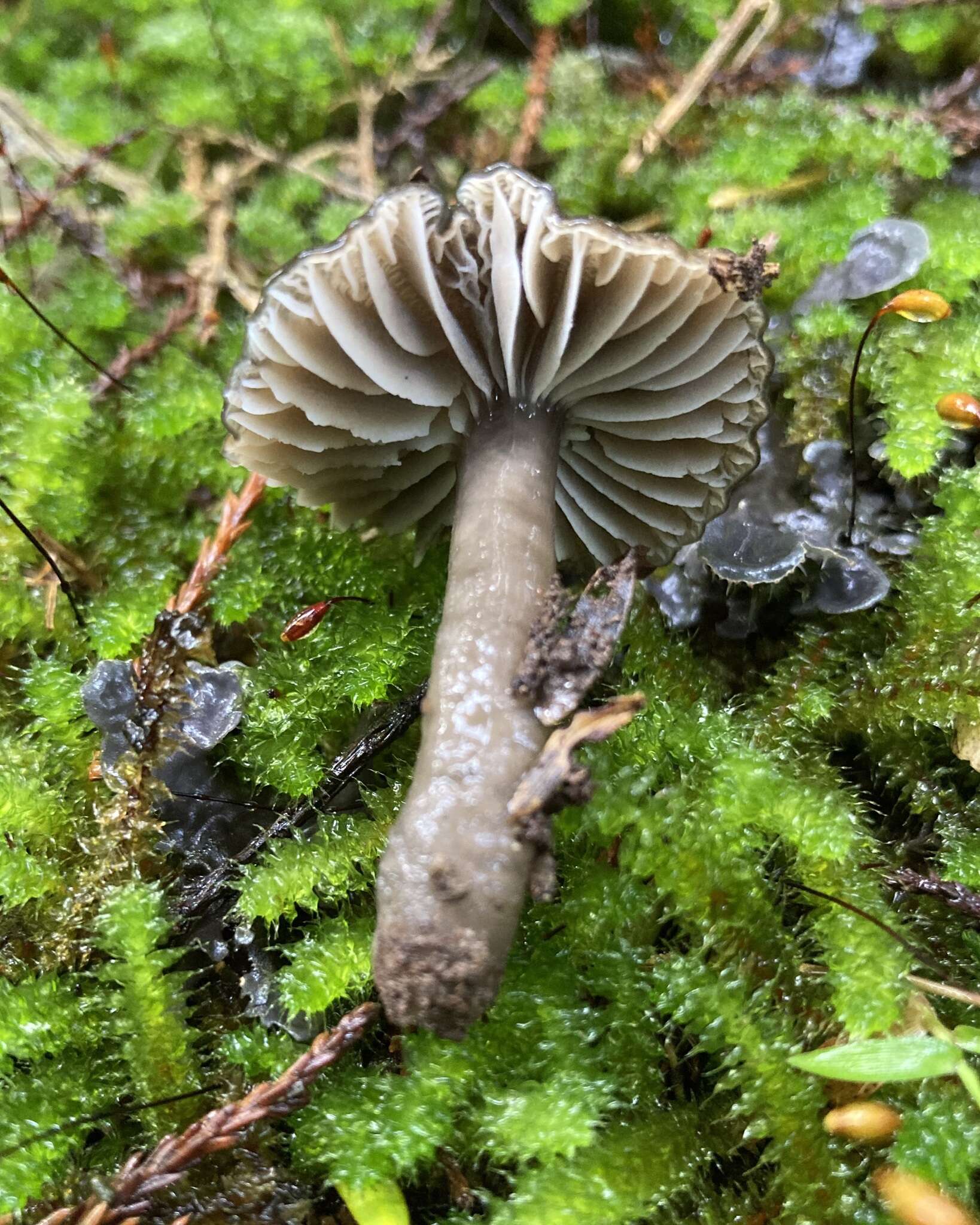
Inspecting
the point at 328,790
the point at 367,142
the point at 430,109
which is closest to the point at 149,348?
the point at 367,142

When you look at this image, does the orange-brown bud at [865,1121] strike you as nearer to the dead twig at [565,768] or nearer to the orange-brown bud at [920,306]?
the dead twig at [565,768]

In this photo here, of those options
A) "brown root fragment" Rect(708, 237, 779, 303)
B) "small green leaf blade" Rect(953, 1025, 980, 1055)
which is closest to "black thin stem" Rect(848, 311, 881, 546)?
"brown root fragment" Rect(708, 237, 779, 303)

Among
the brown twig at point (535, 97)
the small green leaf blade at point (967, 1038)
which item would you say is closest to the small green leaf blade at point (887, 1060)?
the small green leaf blade at point (967, 1038)

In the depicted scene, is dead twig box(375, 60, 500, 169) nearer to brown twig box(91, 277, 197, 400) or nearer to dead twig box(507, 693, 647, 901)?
brown twig box(91, 277, 197, 400)

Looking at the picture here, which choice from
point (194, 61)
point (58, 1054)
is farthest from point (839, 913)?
point (194, 61)

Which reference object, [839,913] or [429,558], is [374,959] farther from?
[429,558]
